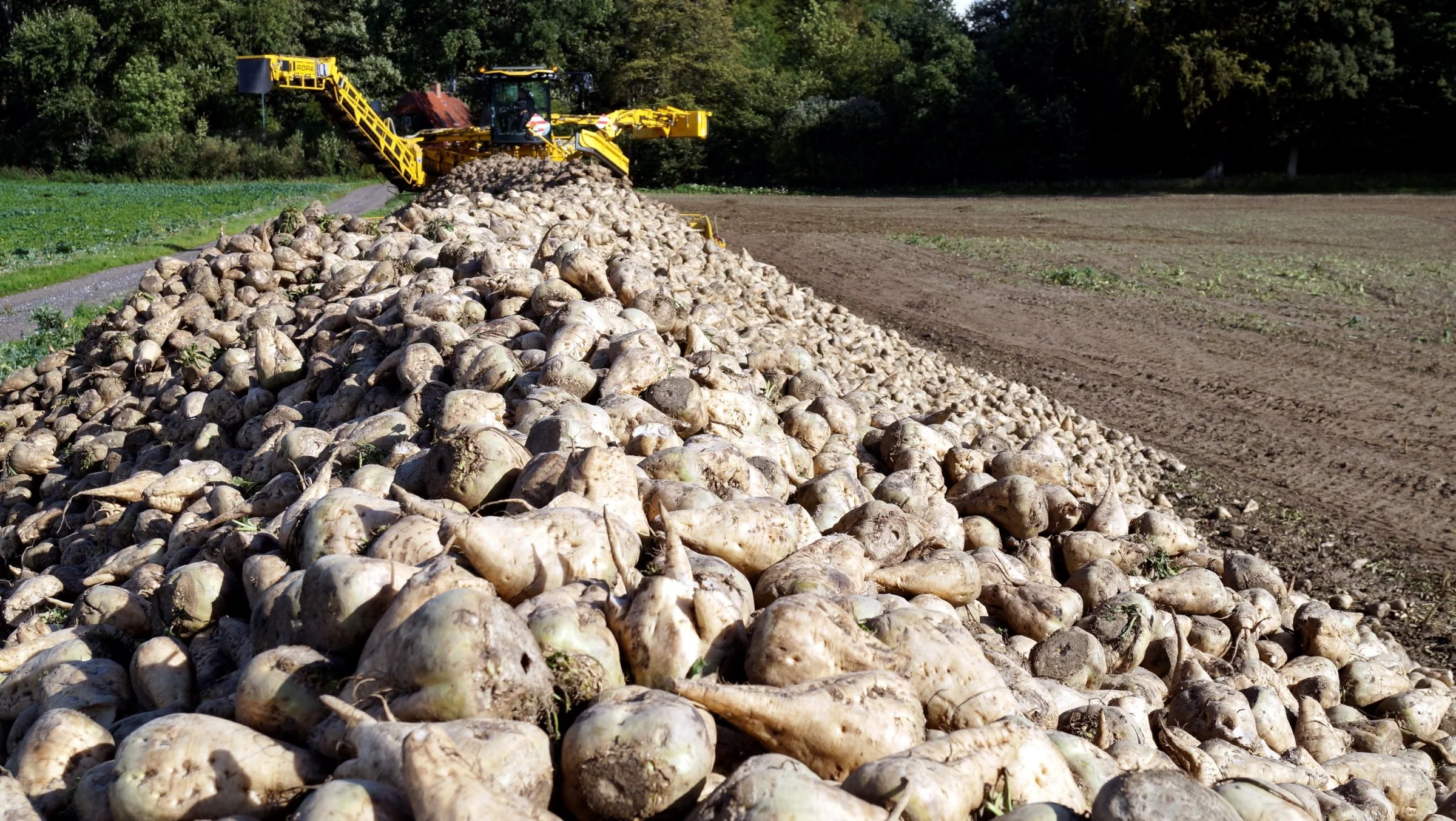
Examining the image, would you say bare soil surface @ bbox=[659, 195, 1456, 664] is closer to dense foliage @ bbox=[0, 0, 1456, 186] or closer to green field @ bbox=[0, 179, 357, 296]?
dense foliage @ bbox=[0, 0, 1456, 186]

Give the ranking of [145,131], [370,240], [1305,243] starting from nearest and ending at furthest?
1. [370,240]
2. [1305,243]
3. [145,131]

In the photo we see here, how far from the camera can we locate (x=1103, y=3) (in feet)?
113

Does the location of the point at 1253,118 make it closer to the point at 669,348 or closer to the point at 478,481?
the point at 669,348

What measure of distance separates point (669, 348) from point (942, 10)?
49062mm

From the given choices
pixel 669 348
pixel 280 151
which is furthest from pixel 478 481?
pixel 280 151

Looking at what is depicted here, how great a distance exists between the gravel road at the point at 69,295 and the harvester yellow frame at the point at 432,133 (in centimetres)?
395

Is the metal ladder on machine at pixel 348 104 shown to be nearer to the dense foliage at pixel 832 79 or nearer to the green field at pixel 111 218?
the green field at pixel 111 218

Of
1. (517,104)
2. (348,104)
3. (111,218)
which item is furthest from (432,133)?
(111,218)

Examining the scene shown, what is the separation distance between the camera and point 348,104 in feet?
70.9

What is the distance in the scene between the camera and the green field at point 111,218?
68.3 ft

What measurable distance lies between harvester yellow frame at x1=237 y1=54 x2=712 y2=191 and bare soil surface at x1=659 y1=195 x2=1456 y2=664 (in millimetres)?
3231

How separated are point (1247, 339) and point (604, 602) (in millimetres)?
12349

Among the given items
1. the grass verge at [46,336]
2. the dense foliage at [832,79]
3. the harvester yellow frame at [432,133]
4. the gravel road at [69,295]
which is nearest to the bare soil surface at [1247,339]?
the harvester yellow frame at [432,133]

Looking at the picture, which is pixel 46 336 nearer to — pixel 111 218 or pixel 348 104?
pixel 348 104
